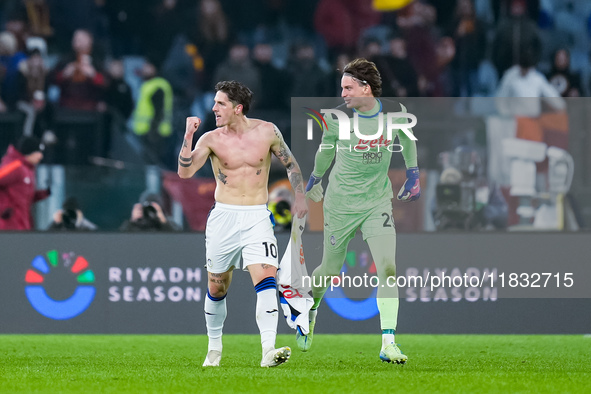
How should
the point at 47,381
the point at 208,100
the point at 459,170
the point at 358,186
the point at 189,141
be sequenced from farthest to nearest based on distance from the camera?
the point at 208,100
the point at 459,170
the point at 358,186
the point at 189,141
the point at 47,381

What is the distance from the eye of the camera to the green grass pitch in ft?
20.6

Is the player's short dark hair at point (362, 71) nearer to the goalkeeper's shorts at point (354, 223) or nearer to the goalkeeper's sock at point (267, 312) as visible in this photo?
the goalkeeper's shorts at point (354, 223)

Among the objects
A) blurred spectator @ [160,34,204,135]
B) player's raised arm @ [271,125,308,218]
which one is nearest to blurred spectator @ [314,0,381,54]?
blurred spectator @ [160,34,204,135]

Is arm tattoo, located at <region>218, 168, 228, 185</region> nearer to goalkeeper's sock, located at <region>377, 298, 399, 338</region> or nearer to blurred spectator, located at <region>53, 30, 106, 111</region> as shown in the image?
goalkeeper's sock, located at <region>377, 298, 399, 338</region>

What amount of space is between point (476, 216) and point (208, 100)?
351cm

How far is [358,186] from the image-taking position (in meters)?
7.93

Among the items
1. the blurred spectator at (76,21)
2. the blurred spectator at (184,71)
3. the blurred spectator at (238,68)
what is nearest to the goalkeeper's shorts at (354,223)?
the blurred spectator at (184,71)

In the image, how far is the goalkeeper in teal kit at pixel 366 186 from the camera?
24.9ft

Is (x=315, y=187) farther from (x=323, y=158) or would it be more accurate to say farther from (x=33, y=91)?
(x=33, y=91)

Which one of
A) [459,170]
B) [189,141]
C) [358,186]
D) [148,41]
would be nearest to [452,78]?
[459,170]

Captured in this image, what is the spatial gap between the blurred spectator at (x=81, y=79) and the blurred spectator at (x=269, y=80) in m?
1.77

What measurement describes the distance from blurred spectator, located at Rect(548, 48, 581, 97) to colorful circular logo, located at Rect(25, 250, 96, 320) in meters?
5.52

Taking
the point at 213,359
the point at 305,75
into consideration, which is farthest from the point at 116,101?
the point at 213,359

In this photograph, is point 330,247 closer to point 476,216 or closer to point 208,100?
point 476,216
